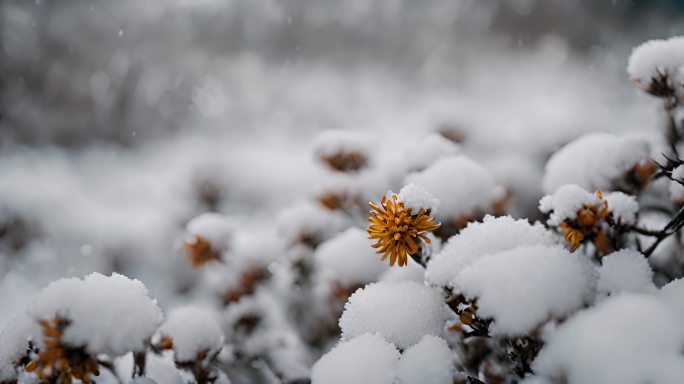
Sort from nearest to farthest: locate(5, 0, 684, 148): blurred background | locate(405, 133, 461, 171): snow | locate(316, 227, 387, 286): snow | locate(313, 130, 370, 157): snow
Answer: locate(316, 227, 387, 286): snow < locate(405, 133, 461, 171): snow < locate(313, 130, 370, 157): snow < locate(5, 0, 684, 148): blurred background

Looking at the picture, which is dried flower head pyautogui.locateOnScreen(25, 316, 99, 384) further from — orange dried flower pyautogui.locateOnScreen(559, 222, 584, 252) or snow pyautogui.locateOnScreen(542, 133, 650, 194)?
snow pyautogui.locateOnScreen(542, 133, 650, 194)

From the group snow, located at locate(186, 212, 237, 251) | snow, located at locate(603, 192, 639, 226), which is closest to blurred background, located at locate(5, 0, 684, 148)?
snow, located at locate(186, 212, 237, 251)

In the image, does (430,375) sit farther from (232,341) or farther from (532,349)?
(232,341)

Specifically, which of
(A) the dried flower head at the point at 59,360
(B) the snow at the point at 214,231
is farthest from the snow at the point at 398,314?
(B) the snow at the point at 214,231

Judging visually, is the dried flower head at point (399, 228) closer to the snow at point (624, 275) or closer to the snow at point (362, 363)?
the snow at point (362, 363)

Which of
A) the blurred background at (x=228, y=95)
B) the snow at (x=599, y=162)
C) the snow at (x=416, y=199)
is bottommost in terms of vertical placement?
the snow at (x=416, y=199)
